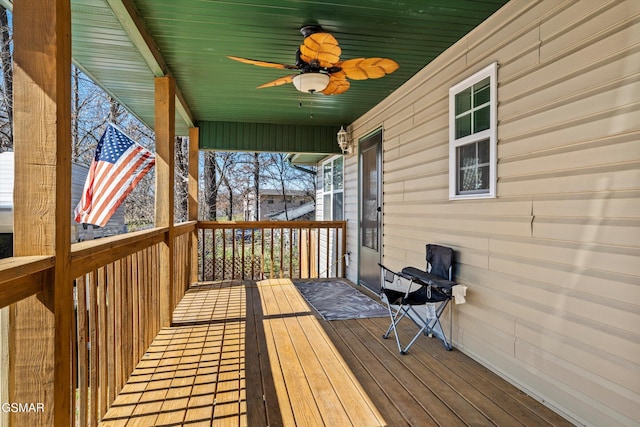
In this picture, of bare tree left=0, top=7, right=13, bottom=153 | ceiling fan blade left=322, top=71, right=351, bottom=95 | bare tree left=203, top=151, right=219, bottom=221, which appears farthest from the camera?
bare tree left=203, top=151, right=219, bottom=221

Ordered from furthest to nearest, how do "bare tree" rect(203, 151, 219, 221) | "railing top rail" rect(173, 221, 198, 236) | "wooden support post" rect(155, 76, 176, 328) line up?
"bare tree" rect(203, 151, 219, 221) → "railing top rail" rect(173, 221, 198, 236) → "wooden support post" rect(155, 76, 176, 328)

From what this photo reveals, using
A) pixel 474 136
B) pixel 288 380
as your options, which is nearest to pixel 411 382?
pixel 288 380

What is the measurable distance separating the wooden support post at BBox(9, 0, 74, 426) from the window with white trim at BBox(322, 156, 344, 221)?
561 cm

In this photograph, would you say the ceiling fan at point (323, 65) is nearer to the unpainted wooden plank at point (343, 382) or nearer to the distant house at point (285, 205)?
the unpainted wooden plank at point (343, 382)

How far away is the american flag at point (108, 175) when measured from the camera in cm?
367

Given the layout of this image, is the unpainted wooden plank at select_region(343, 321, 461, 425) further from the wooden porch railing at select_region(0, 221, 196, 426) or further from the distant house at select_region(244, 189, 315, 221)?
the distant house at select_region(244, 189, 315, 221)

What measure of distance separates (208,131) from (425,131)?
364 cm

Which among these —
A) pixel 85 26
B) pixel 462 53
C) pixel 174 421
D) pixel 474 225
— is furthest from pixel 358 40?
pixel 174 421

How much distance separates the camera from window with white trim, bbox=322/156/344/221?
7.14 metres

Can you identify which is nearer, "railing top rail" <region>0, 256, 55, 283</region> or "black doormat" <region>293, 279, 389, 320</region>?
"railing top rail" <region>0, 256, 55, 283</region>

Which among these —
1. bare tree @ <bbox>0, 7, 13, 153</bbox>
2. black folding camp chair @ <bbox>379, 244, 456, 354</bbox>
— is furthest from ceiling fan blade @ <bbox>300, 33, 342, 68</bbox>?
bare tree @ <bbox>0, 7, 13, 153</bbox>

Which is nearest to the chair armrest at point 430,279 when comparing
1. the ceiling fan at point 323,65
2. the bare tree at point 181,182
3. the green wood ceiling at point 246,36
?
the ceiling fan at point 323,65

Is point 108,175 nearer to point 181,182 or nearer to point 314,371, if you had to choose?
point 314,371

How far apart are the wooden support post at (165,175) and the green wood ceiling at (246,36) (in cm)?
24
